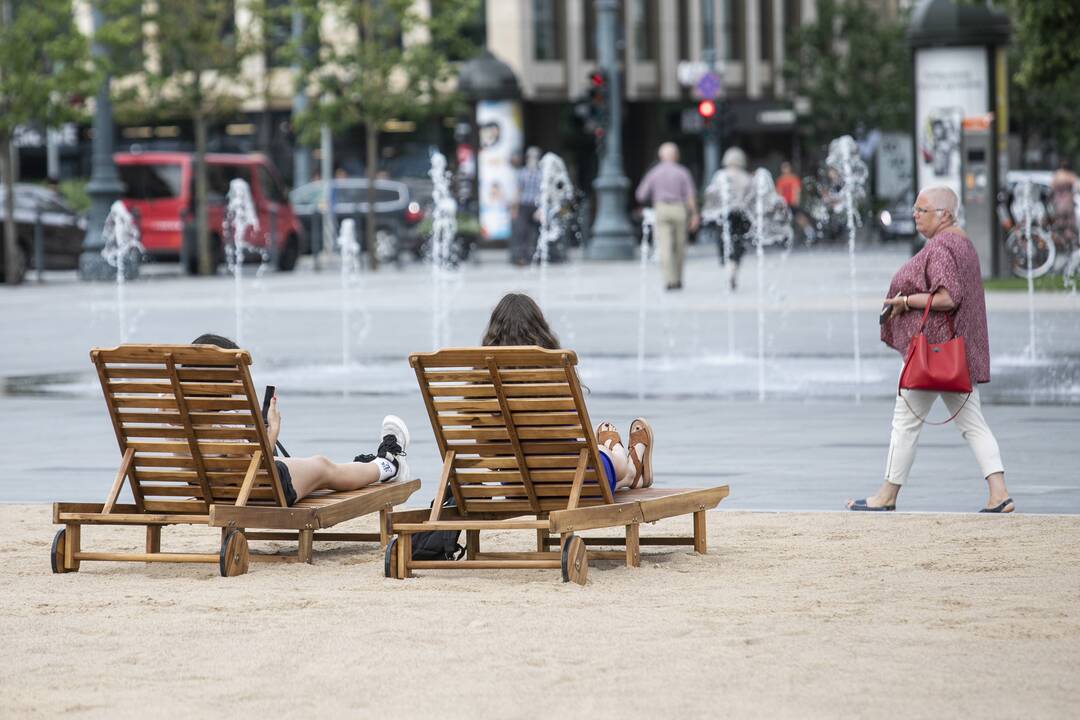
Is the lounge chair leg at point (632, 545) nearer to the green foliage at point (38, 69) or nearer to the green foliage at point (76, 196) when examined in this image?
the green foliage at point (38, 69)

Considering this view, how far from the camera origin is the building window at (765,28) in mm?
64625

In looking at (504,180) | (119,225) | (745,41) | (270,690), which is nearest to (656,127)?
(745,41)

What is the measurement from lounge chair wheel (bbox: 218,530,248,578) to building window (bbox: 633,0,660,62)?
53470 millimetres

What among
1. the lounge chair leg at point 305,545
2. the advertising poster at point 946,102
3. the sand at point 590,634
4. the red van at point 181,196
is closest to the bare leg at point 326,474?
the lounge chair leg at point 305,545

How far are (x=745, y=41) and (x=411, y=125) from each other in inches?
448

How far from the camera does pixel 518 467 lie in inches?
322

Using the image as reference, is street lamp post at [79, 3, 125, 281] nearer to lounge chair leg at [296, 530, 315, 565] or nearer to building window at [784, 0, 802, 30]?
lounge chair leg at [296, 530, 315, 565]

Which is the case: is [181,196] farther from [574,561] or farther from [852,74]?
Result: [574,561]

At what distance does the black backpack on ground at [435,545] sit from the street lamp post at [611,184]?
1282 inches

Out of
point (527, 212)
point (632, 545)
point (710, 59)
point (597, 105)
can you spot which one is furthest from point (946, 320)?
point (710, 59)

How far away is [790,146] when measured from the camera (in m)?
65.5

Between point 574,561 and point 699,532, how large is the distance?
88 cm

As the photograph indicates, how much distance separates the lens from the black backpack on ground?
329 inches

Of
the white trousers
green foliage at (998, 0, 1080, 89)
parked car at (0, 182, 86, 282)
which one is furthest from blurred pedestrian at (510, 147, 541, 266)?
the white trousers
